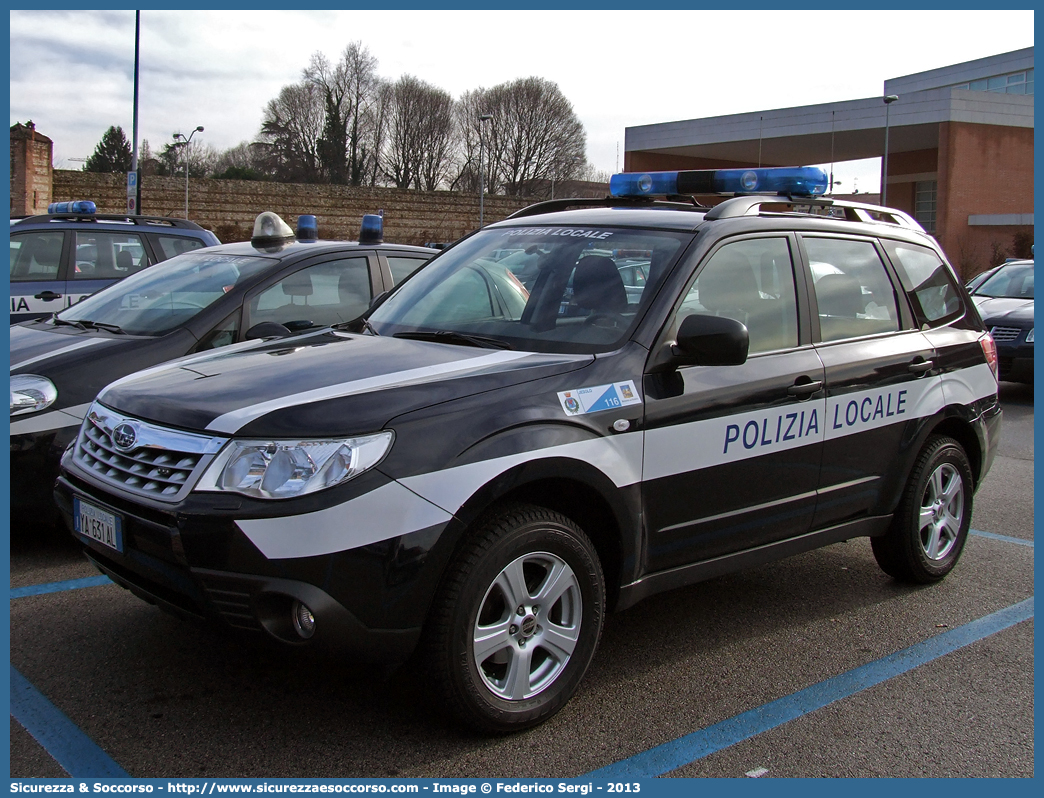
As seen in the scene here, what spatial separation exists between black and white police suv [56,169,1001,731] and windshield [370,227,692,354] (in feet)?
0.05

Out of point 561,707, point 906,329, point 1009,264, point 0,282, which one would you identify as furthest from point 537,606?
point 1009,264

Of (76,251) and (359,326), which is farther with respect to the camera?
(76,251)

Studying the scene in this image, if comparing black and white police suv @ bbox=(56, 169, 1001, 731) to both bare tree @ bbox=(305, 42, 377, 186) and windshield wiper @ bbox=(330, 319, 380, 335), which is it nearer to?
windshield wiper @ bbox=(330, 319, 380, 335)

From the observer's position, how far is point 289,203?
44.8 meters

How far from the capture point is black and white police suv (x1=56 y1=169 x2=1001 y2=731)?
2.90 meters

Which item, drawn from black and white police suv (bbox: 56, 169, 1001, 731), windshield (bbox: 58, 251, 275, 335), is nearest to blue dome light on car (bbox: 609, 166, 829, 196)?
black and white police suv (bbox: 56, 169, 1001, 731)

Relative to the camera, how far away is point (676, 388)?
363 centimetres

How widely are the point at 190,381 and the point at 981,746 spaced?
3034 millimetres

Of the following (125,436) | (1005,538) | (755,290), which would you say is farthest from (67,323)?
(1005,538)

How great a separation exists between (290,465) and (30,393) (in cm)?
272

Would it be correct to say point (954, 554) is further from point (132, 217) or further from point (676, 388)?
point (132, 217)

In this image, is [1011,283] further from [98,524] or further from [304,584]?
[98,524]

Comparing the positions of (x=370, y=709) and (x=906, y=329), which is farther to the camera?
(x=906, y=329)

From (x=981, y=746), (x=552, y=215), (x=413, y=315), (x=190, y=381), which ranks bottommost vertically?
(x=981, y=746)
